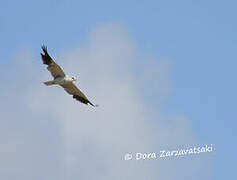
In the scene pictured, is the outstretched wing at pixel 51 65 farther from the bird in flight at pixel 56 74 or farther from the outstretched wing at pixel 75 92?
the outstretched wing at pixel 75 92

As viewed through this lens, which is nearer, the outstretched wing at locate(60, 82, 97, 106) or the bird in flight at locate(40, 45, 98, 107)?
the bird in flight at locate(40, 45, 98, 107)

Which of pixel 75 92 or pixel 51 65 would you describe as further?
pixel 75 92

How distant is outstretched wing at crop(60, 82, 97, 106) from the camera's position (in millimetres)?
96325

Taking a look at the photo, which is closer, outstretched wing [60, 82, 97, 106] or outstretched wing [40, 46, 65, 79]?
outstretched wing [40, 46, 65, 79]

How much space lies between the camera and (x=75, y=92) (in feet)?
319

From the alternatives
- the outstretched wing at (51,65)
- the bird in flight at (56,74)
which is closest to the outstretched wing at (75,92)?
the bird in flight at (56,74)

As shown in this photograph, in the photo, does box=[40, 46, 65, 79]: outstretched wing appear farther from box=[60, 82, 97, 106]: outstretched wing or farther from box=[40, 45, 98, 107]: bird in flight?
box=[60, 82, 97, 106]: outstretched wing

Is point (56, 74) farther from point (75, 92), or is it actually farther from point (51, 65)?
point (75, 92)

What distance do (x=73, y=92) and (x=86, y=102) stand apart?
65.4 inches

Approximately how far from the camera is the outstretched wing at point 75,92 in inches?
3792

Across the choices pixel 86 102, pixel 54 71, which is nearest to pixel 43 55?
pixel 54 71

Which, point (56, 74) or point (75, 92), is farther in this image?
point (75, 92)

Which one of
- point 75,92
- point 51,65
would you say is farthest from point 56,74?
point 75,92

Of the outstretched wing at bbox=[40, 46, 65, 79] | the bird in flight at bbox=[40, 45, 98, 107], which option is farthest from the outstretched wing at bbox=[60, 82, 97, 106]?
the outstretched wing at bbox=[40, 46, 65, 79]
